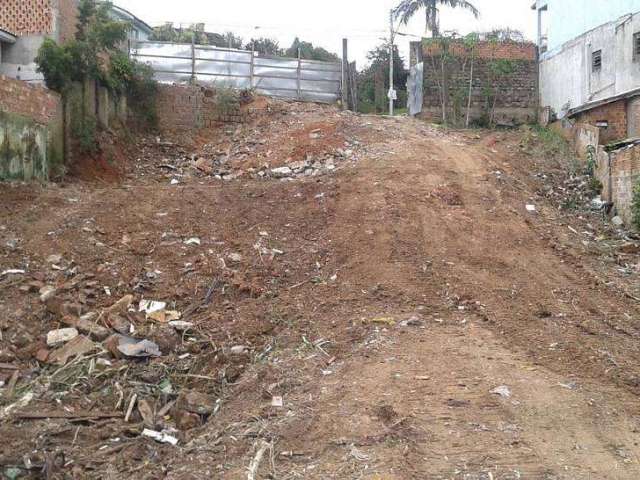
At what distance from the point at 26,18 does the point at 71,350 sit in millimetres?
8409

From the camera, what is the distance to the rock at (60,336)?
5.88 metres

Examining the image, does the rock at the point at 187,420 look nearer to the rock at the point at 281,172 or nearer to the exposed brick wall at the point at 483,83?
Answer: the rock at the point at 281,172

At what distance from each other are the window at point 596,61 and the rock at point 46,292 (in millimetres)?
13477

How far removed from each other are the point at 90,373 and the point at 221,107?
1002 cm

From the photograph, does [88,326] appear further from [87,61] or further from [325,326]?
[87,61]

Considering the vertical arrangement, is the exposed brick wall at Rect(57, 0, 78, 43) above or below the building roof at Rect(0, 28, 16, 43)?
above

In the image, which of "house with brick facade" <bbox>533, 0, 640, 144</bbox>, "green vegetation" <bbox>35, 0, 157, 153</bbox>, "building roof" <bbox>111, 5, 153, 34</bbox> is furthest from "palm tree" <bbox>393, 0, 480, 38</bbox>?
"green vegetation" <bbox>35, 0, 157, 153</bbox>

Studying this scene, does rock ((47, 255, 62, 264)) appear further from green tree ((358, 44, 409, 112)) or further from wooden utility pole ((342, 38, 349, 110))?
green tree ((358, 44, 409, 112))

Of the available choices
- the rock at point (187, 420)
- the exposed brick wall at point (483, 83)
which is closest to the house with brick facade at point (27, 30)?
the rock at point (187, 420)

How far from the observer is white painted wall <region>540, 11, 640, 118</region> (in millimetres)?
14531

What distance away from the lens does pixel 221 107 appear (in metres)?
14.6

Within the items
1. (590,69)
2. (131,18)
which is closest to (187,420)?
(590,69)

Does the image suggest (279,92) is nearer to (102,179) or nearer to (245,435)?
(102,179)

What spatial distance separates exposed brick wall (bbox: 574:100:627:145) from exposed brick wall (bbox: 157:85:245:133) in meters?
7.60
